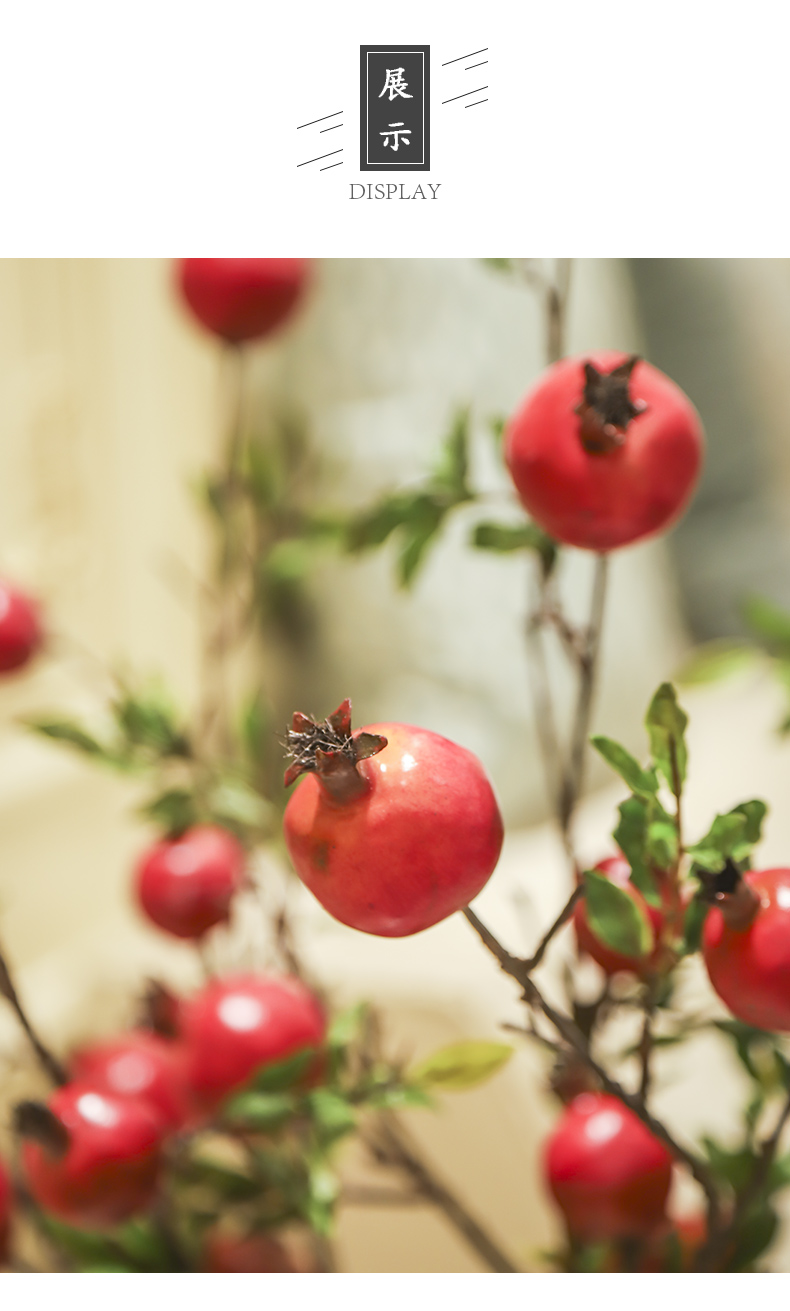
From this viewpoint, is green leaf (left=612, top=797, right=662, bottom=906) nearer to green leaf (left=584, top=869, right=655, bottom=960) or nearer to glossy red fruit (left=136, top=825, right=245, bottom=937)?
green leaf (left=584, top=869, right=655, bottom=960)

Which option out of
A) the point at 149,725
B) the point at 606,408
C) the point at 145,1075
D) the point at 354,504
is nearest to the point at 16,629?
the point at 149,725

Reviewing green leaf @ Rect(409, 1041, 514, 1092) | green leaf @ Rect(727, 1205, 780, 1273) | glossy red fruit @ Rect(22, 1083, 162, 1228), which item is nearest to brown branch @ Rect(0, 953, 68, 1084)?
glossy red fruit @ Rect(22, 1083, 162, 1228)

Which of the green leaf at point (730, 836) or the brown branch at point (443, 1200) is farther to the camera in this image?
the brown branch at point (443, 1200)

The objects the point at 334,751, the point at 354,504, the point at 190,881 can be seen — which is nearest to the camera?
the point at 334,751

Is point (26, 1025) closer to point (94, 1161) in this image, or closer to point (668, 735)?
point (94, 1161)

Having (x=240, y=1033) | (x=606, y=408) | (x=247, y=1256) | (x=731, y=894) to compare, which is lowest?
(x=247, y=1256)
